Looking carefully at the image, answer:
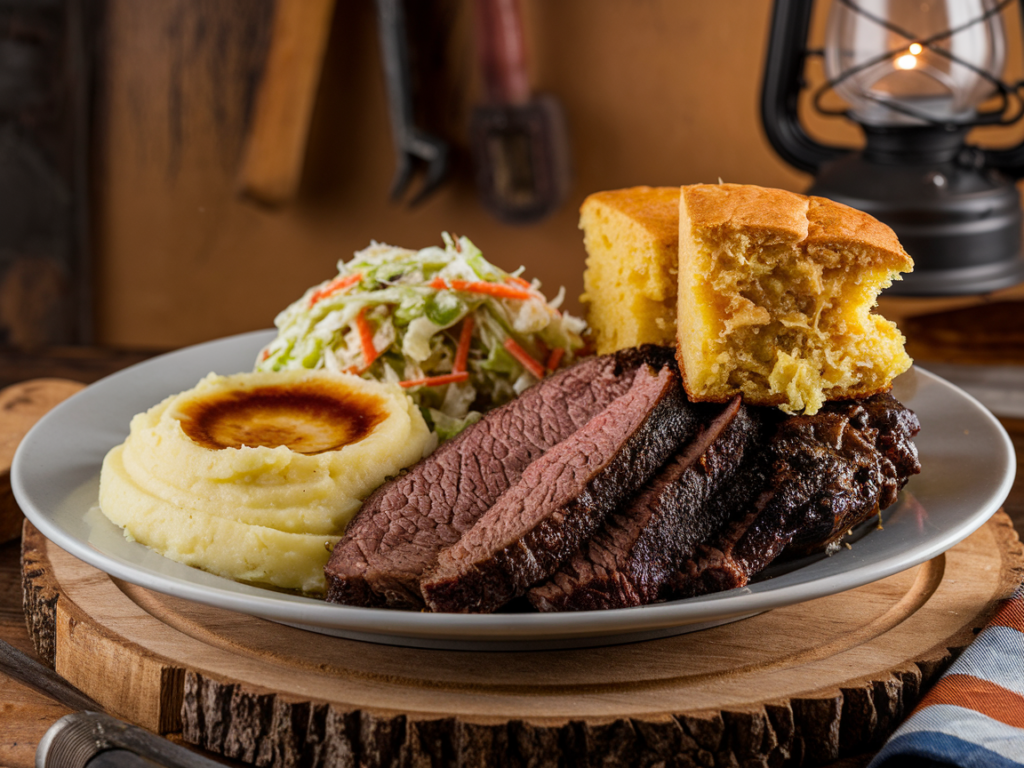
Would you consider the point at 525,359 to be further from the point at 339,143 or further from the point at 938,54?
the point at 339,143

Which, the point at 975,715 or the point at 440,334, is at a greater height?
the point at 440,334

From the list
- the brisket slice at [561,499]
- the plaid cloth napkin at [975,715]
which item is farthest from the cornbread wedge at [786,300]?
the plaid cloth napkin at [975,715]

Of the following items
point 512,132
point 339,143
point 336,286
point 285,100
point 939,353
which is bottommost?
point 939,353

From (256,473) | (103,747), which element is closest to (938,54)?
(256,473)

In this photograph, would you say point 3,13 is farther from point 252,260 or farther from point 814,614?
point 814,614

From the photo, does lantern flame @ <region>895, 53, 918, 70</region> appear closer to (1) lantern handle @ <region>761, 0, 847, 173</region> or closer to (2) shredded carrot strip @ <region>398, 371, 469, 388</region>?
(1) lantern handle @ <region>761, 0, 847, 173</region>

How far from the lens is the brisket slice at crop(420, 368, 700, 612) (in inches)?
82.6

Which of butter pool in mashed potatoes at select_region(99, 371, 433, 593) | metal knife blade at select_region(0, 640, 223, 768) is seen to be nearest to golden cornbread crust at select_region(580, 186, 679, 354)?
butter pool in mashed potatoes at select_region(99, 371, 433, 593)

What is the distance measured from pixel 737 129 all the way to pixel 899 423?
12.7 ft

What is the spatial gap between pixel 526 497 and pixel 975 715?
1.02 metres

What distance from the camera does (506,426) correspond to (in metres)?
2.91

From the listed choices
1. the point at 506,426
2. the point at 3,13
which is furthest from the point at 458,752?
the point at 3,13

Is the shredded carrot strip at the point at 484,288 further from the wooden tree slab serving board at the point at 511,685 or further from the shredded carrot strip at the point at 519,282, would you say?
the wooden tree slab serving board at the point at 511,685

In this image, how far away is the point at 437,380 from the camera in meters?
3.55
